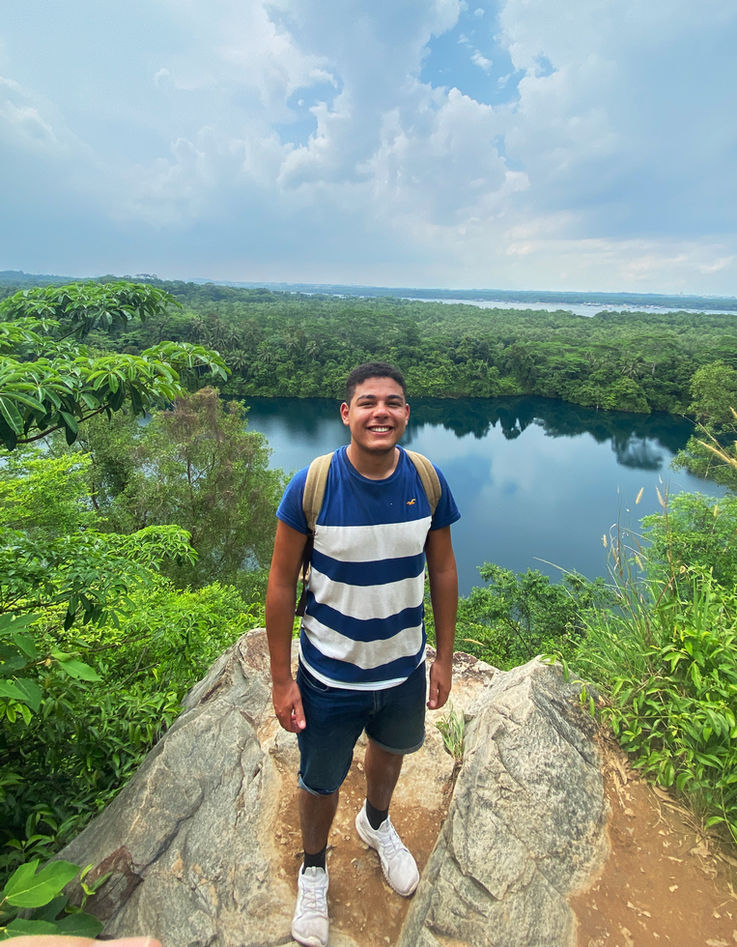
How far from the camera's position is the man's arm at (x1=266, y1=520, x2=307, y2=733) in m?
1.29

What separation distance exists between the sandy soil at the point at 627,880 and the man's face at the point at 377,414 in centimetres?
149

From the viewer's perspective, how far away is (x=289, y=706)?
138 cm

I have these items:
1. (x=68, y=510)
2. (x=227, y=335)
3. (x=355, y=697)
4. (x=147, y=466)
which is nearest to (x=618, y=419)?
(x=227, y=335)

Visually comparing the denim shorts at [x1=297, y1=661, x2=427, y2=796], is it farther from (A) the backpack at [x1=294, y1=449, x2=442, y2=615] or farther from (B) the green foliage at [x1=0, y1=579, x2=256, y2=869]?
(B) the green foliage at [x1=0, y1=579, x2=256, y2=869]

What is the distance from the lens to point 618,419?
34.4 metres

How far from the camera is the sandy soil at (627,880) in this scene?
139 centimetres

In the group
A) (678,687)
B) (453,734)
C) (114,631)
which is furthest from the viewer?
(114,631)

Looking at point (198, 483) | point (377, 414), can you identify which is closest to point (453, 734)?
point (377, 414)

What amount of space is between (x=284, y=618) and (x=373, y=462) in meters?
0.49

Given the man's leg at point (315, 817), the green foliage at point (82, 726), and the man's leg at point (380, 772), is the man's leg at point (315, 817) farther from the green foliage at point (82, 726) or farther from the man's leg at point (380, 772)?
the green foliage at point (82, 726)

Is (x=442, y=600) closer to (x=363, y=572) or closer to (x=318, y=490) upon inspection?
(x=363, y=572)

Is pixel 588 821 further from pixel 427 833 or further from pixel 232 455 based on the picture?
pixel 232 455

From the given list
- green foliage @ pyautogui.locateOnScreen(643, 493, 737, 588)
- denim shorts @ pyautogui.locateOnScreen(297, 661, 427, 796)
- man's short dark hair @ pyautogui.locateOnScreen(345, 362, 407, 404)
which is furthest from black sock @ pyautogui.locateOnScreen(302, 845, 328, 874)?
green foliage @ pyautogui.locateOnScreen(643, 493, 737, 588)


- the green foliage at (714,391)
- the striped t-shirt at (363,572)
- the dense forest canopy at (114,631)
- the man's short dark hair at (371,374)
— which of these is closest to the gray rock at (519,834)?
the dense forest canopy at (114,631)
